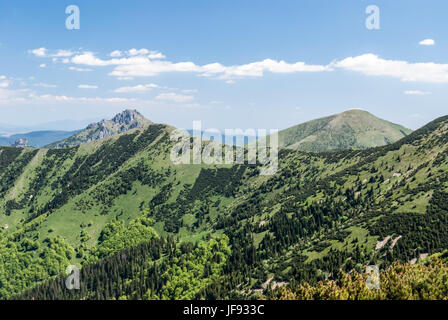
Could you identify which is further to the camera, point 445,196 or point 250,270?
point 250,270

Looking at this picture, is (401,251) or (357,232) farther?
(357,232)

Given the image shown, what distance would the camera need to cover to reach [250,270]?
18812 cm

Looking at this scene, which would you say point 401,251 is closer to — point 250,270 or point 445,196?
point 445,196
